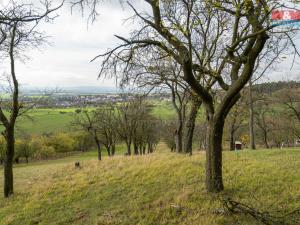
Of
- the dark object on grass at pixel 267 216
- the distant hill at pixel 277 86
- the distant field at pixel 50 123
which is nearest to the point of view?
the dark object on grass at pixel 267 216

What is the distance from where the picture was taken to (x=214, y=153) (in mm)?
7387

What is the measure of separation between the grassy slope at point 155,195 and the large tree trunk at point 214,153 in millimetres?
366

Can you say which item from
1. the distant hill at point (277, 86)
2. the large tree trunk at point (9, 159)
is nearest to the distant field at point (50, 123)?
the distant hill at point (277, 86)

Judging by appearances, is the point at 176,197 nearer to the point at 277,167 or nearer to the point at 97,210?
the point at 97,210

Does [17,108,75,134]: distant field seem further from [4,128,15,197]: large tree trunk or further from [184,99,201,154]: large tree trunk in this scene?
[4,128,15,197]: large tree trunk

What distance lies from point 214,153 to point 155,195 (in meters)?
2.25

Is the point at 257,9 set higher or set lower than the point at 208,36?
lower

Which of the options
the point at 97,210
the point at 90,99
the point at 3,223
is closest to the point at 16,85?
the point at 3,223

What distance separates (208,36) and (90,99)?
3021cm

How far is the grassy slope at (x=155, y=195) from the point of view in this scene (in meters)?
6.86

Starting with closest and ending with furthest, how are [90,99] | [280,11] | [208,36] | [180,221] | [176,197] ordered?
[280,11], [180,221], [176,197], [208,36], [90,99]

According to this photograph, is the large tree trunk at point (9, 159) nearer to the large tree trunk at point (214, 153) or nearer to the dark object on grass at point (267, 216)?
the large tree trunk at point (214, 153)

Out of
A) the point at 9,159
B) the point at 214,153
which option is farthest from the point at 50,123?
the point at 214,153

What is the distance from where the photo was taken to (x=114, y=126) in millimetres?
39156
